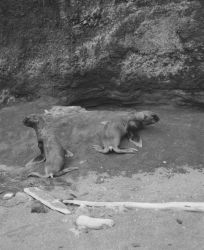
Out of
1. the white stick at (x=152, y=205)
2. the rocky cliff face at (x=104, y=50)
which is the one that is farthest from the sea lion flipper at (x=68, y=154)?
the rocky cliff face at (x=104, y=50)

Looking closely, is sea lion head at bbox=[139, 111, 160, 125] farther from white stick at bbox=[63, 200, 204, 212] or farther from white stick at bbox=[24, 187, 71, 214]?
white stick at bbox=[63, 200, 204, 212]

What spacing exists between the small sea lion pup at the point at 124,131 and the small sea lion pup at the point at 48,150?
651 mm

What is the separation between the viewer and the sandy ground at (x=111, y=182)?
4.83 m

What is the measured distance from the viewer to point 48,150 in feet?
24.9

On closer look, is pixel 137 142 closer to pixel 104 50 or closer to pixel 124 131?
pixel 124 131

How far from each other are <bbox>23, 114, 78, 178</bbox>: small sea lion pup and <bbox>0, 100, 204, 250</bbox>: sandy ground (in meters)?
0.20

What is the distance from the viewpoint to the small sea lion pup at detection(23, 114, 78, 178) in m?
7.16

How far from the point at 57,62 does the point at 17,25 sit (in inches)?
49.1

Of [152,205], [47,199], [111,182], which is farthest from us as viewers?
[111,182]

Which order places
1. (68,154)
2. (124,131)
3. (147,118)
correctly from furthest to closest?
(147,118) → (124,131) → (68,154)

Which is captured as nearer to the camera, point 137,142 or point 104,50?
point 137,142

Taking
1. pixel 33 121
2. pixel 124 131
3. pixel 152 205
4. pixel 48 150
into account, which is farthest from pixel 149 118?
pixel 152 205

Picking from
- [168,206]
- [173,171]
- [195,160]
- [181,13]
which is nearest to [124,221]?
[168,206]

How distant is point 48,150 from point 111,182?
1395 millimetres
